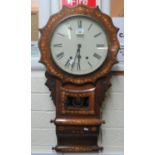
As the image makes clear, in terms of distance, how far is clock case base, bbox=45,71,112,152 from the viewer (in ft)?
4.67

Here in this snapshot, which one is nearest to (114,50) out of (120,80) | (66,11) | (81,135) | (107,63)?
(107,63)

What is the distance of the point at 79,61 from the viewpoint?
1424 millimetres

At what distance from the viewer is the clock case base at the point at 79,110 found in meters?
1.42

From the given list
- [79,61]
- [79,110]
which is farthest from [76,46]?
[79,110]

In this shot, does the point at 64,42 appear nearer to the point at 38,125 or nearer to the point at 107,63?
the point at 107,63

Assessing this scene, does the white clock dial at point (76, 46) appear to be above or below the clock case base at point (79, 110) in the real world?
above

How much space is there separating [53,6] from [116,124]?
2.30ft

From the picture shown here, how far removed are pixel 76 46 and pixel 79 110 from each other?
1.05 feet

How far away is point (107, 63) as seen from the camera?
1.41 m

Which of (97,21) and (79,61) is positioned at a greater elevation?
(97,21)

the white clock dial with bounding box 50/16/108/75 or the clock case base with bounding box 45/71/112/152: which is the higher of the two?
the white clock dial with bounding box 50/16/108/75

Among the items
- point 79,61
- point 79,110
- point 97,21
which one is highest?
point 97,21

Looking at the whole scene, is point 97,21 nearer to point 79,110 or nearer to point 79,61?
point 79,61

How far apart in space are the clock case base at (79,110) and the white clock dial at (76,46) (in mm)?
89
